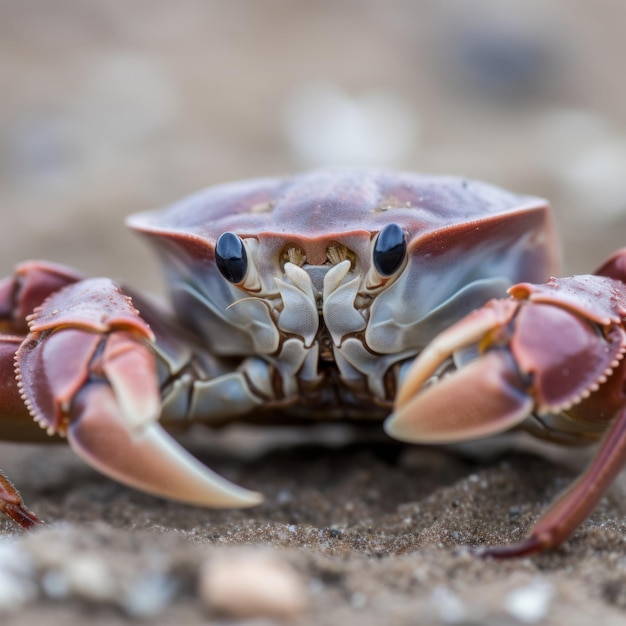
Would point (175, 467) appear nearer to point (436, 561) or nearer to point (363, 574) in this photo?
point (363, 574)

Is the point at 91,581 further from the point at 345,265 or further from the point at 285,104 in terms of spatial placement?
the point at 285,104

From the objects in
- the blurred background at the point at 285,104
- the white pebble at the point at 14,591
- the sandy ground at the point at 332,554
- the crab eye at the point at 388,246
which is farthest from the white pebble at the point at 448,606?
the blurred background at the point at 285,104

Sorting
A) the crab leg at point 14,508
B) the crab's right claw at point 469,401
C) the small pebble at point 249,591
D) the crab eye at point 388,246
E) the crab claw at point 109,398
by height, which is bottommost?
the crab leg at point 14,508

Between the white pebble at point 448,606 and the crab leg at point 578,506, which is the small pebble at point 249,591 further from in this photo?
the crab leg at point 578,506

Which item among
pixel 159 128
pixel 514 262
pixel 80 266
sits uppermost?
pixel 514 262

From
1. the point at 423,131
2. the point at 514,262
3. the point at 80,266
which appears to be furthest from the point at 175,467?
the point at 423,131

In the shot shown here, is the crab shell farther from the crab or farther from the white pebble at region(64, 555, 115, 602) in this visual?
the white pebble at region(64, 555, 115, 602)

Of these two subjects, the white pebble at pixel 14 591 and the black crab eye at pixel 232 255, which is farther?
the black crab eye at pixel 232 255

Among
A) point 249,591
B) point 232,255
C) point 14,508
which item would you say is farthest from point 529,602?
point 14,508
